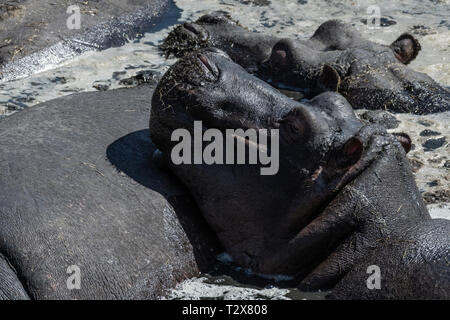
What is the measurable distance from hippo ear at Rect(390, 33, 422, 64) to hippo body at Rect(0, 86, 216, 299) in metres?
3.81

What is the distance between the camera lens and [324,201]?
4.94 metres

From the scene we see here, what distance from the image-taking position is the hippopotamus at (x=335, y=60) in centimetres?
821

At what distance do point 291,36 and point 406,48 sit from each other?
1825mm

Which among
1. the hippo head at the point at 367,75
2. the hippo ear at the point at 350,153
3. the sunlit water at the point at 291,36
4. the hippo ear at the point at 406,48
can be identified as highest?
the hippo ear at the point at 350,153

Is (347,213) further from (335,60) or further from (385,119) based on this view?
(335,60)

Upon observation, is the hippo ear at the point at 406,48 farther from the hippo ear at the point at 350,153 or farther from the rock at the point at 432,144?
the hippo ear at the point at 350,153

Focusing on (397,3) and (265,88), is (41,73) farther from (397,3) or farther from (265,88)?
(397,3)

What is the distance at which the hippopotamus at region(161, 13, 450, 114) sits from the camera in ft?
26.9

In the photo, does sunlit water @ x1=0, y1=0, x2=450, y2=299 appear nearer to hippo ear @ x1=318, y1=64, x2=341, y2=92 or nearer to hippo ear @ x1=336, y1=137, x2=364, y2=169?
hippo ear @ x1=336, y1=137, x2=364, y2=169

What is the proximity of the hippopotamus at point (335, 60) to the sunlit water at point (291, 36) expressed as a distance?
0.22 meters

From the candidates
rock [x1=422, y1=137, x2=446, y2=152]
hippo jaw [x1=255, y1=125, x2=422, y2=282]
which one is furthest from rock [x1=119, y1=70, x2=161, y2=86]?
hippo jaw [x1=255, y1=125, x2=422, y2=282]

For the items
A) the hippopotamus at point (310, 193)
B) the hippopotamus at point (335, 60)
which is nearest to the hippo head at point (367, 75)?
the hippopotamus at point (335, 60)
